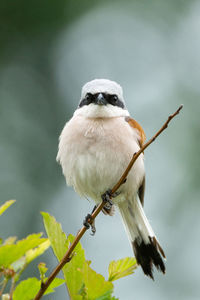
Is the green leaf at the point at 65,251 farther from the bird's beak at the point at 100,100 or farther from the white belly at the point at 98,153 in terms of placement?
the bird's beak at the point at 100,100

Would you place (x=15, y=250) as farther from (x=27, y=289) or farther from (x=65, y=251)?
(x=65, y=251)

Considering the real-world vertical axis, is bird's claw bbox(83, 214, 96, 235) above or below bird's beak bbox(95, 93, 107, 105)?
below

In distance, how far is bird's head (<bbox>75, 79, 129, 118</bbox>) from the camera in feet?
11.0

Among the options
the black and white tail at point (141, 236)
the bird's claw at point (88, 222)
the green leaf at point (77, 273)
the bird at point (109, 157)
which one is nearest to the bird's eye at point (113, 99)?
the bird at point (109, 157)

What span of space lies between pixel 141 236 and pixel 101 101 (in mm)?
1146

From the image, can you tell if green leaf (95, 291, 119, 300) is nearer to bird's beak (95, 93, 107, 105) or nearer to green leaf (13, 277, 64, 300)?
green leaf (13, 277, 64, 300)

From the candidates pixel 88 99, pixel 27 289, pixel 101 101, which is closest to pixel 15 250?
pixel 27 289

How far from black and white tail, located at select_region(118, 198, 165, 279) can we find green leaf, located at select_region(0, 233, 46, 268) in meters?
2.01

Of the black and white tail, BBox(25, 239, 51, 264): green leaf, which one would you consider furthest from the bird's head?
BBox(25, 239, 51, 264): green leaf

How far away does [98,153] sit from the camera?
10.2ft

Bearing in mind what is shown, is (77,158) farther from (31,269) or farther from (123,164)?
(31,269)

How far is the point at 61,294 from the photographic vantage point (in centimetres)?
694

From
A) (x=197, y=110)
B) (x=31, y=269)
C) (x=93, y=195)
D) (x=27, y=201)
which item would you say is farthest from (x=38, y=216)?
(x=93, y=195)

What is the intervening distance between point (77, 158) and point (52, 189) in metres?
4.66
